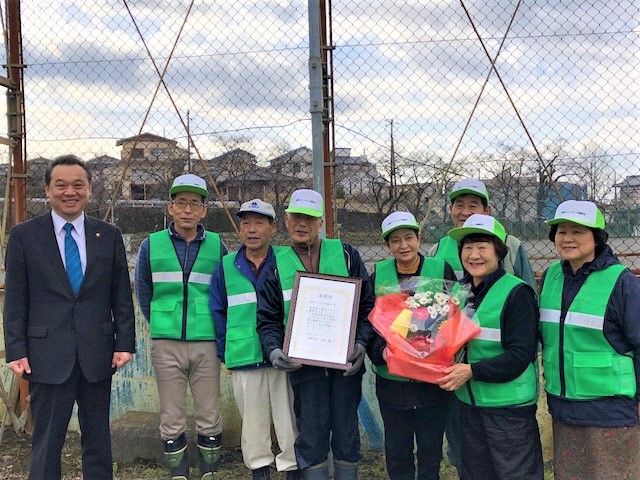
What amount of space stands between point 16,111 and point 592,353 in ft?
14.7

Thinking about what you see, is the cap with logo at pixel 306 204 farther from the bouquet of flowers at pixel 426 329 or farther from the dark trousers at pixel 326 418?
the dark trousers at pixel 326 418

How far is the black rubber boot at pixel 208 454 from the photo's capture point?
12.7 feet

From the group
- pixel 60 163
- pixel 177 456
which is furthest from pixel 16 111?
pixel 177 456

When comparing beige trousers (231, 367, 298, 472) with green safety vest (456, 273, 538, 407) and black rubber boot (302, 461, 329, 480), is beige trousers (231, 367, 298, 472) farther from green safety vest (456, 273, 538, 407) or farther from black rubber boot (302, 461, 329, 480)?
green safety vest (456, 273, 538, 407)

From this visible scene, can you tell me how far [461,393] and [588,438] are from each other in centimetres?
61

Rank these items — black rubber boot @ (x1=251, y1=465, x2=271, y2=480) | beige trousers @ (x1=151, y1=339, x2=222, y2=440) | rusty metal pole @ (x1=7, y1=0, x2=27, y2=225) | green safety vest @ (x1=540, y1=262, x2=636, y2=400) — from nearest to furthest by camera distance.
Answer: green safety vest @ (x1=540, y1=262, x2=636, y2=400)
black rubber boot @ (x1=251, y1=465, x2=271, y2=480)
beige trousers @ (x1=151, y1=339, x2=222, y2=440)
rusty metal pole @ (x1=7, y1=0, x2=27, y2=225)

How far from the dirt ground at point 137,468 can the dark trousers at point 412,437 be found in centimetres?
94

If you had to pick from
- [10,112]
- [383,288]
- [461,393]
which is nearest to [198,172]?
[10,112]

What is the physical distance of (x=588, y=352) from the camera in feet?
9.30

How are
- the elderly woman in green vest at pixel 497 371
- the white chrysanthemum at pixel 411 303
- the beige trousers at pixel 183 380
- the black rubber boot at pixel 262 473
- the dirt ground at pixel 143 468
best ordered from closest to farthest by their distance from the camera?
the elderly woman in green vest at pixel 497 371 → the white chrysanthemum at pixel 411 303 → the black rubber boot at pixel 262 473 → the beige trousers at pixel 183 380 → the dirt ground at pixel 143 468

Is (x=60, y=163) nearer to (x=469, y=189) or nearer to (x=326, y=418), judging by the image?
(x=326, y=418)

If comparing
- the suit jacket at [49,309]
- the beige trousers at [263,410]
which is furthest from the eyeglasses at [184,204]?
the beige trousers at [263,410]

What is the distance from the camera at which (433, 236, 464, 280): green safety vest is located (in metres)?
3.60

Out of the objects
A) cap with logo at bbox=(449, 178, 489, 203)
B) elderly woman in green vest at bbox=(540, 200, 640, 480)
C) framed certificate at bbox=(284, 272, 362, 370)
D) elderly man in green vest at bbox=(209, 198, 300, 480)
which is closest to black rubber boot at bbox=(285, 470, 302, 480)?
elderly man in green vest at bbox=(209, 198, 300, 480)
